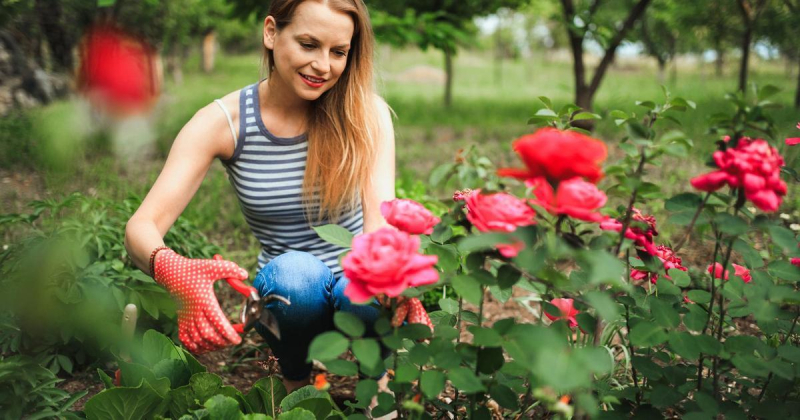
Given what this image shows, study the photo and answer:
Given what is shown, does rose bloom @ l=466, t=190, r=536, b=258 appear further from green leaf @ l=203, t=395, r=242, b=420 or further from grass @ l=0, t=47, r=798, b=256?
green leaf @ l=203, t=395, r=242, b=420

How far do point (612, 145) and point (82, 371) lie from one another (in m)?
5.60

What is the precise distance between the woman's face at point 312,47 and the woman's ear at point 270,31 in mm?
14

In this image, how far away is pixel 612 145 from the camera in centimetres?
648

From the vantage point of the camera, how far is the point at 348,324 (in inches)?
41.4

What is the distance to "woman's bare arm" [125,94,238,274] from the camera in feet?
4.99

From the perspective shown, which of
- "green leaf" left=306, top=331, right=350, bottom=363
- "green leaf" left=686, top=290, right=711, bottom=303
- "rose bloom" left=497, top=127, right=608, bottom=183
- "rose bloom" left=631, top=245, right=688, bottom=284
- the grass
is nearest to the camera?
"rose bloom" left=497, top=127, right=608, bottom=183

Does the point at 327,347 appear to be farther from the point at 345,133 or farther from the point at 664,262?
the point at 345,133

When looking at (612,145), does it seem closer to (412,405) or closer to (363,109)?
(363,109)

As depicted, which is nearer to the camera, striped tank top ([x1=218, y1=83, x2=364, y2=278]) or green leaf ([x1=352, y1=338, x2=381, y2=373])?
green leaf ([x1=352, y1=338, x2=381, y2=373])

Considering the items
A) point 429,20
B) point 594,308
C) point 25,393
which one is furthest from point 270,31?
point 429,20

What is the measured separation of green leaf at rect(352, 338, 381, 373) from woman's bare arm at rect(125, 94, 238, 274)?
0.70 m

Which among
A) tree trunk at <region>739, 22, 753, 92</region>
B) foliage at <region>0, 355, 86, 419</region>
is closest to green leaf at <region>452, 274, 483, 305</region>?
foliage at <region>0, 355, 86, 419</region>

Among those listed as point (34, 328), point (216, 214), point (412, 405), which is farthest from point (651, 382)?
point (216, 214)

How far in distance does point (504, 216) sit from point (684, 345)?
19.0 inches
